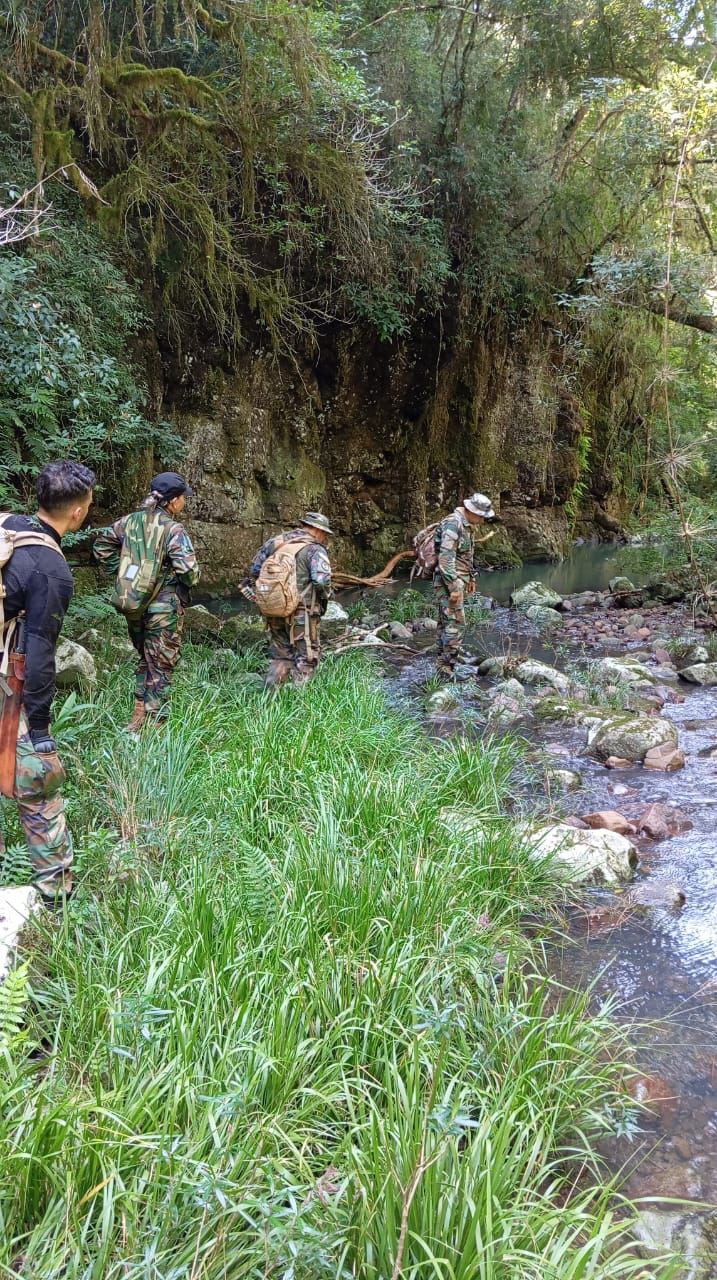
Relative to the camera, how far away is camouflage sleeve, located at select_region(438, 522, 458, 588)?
26.7ft

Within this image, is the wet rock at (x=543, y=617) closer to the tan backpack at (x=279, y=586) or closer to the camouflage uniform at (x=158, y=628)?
the tan backpack at (x=279, y=586)

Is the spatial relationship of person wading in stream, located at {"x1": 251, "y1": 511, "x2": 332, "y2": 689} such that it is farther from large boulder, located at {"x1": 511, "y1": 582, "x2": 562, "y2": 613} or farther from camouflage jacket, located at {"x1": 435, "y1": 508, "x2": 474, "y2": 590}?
large boulder, located at {"x1": 511, "y1": 582, "x2": 562, "y2": 613}

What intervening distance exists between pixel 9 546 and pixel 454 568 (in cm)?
583

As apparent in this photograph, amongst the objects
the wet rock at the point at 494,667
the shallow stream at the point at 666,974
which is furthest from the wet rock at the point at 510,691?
the shallow stream at the point at 666,974

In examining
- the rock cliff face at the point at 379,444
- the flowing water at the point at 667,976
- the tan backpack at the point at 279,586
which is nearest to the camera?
the flowing water at the point at 667,976

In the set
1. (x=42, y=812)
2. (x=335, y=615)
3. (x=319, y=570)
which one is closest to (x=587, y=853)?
(x=42, y=812)

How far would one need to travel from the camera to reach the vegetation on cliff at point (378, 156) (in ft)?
26.8

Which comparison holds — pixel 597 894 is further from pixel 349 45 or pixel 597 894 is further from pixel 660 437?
pixel 660 437

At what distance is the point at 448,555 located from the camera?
822 centimetres

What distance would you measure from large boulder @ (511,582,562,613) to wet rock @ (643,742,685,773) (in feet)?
23.0

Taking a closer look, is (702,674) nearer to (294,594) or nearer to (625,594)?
(294,594)

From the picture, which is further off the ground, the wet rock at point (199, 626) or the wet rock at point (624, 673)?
the wet rock at point (624, 673)

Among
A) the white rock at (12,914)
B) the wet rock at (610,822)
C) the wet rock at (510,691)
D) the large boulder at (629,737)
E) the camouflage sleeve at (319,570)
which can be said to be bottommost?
the wet rock at (510,691)

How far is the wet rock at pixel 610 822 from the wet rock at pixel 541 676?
325 cm
